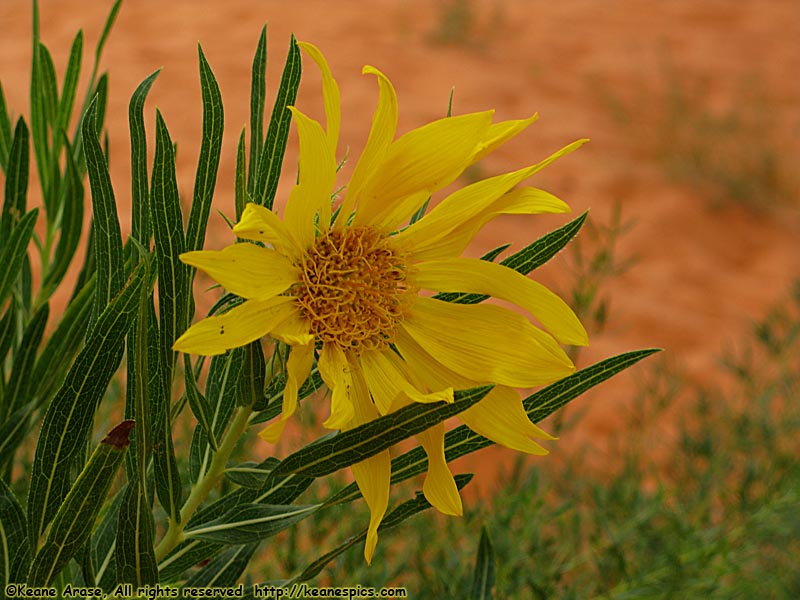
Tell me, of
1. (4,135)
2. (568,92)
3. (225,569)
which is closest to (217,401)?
(225,569)

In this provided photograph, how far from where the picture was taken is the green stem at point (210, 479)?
0.56 m

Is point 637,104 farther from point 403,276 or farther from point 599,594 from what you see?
point 403,276

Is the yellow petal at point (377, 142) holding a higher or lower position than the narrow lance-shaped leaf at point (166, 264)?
higher

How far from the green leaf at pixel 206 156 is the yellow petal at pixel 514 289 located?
0.15m

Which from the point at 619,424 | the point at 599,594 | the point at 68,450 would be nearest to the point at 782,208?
the point at 619,424

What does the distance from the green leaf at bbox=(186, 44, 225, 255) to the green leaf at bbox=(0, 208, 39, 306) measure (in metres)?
0.21

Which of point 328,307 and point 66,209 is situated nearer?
point 328,307

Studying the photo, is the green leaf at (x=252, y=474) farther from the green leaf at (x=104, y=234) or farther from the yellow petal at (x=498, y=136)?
the yellow petal at (x=498, y=136)

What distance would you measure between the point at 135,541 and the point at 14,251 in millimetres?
315

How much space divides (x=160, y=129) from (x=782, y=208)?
4696mm

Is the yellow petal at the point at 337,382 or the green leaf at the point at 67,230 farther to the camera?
the green leaf at the point at 67,230

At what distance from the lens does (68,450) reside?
58 cm

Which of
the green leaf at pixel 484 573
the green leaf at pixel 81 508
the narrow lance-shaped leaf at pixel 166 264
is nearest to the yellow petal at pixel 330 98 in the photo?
the narrow lance-shaped leaf at pixel 166 264

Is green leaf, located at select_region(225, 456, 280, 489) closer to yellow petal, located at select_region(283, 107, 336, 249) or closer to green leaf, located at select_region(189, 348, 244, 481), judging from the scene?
green leaf, located at select_region(189, 348, 244, 481)
